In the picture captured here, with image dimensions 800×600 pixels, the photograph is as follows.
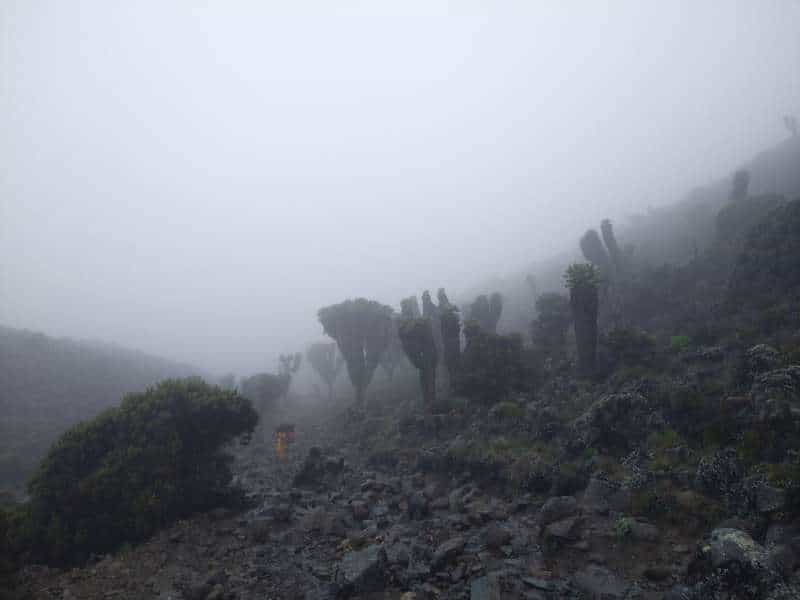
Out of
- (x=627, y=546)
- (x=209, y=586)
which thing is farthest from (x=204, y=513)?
(x=627, y=546)

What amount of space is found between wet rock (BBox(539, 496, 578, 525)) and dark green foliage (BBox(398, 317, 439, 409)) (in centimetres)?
1613

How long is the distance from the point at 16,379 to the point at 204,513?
1539 inches

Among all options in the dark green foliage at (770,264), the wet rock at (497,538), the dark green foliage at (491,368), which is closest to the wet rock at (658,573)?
the wet rock at (497,538)

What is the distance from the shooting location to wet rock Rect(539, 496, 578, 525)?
41.3 ft

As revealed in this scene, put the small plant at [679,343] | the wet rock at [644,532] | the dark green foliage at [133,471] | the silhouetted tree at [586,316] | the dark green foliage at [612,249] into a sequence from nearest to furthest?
1. the wet rock at [644,532]
2. the dark green foliage at [133,471]
3. the small plant at [679,343]
4. the silhouetted tree at [586,316]
5. the dark green foliage at [612,249]

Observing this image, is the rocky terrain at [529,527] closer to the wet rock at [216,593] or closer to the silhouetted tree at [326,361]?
the wet rock at [216,593]

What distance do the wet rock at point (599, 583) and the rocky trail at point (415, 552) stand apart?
2 cm

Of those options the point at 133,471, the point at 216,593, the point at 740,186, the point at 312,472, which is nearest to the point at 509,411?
the point at 312,472

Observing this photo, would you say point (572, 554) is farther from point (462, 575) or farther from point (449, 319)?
point (449, 319)

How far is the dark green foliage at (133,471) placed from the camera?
555 inches

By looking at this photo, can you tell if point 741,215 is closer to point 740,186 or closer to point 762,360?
point 740,186

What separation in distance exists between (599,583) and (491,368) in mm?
17188

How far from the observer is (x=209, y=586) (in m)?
11.3

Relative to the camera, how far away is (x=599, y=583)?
373 inches
